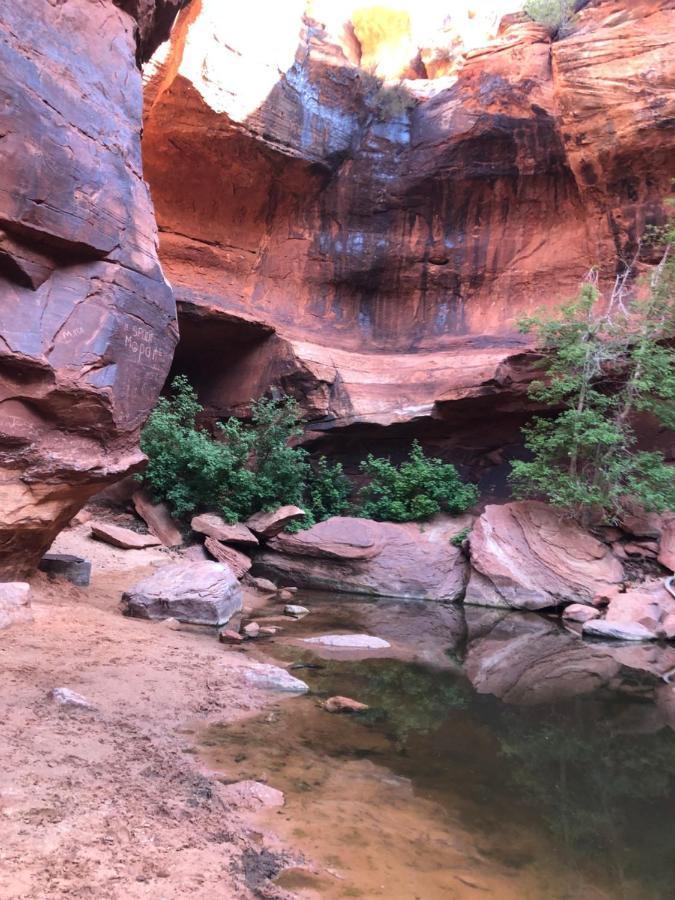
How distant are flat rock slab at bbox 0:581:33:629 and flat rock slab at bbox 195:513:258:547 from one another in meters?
5.28

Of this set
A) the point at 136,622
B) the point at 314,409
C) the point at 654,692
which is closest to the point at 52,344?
the point at 136,622

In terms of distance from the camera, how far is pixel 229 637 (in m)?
5.85

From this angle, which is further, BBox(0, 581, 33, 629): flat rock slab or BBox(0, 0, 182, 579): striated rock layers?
BBox(0, 0, 182, 579): striated rock layers

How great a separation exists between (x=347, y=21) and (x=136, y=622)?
58.8 feet

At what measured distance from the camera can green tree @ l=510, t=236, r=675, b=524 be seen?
9.97 m

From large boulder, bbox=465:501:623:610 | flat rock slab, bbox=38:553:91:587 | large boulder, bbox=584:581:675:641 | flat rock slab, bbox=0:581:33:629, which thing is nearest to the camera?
flat rock slab, bbox=0:581:33:629

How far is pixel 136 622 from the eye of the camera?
577 cm

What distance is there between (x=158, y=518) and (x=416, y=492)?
5.03 meters

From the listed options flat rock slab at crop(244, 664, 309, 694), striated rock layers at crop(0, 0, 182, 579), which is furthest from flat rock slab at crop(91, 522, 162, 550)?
flat rock slab at crop(244, 664, 309, 694)

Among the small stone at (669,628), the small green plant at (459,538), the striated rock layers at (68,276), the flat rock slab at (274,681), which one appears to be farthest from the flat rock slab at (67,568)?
the small stone at (669,628)

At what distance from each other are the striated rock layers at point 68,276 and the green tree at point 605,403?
22.9 feet

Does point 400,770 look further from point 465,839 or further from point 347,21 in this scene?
point 347,21

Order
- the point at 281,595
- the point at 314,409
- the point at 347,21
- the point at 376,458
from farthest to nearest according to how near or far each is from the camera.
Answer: the point at 347,21
the point at 376,458
the point at 314,409
the point at 281,595

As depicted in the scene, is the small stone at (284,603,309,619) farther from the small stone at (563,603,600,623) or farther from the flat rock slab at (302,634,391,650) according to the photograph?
the small stone at (563,603,600,623)
